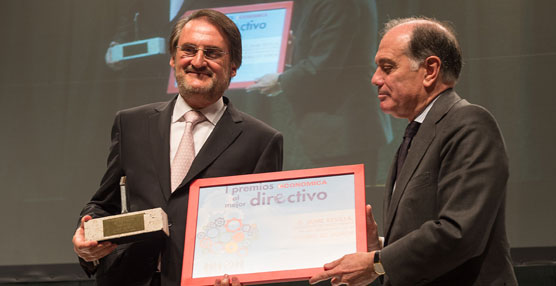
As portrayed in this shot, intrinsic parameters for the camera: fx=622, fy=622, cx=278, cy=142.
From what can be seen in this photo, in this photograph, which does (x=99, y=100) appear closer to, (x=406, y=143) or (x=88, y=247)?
(x=88, y=247)

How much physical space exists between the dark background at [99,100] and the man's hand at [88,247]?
2.29m

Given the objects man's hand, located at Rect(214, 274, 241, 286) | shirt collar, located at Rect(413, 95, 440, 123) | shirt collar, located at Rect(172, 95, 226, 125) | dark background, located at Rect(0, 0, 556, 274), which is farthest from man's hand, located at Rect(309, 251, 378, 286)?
dark background, located at Rect(0, 0, 556, 274)

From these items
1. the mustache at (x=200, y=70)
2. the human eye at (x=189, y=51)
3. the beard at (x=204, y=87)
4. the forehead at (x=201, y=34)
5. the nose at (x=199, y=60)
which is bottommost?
the beard at (x=204, y=87)

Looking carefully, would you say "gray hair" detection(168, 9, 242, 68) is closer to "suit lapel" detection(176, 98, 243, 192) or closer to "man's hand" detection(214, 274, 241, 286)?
"suit lapel" detection(176, 98, 243, 192)

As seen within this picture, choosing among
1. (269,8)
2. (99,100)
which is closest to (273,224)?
(269,8)

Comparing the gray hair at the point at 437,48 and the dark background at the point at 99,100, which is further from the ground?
the gray hair at the point at 437,48

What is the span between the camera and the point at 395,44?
2021mm

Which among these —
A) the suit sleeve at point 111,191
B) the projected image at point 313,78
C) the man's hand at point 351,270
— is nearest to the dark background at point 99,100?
the projected image at point 313,78

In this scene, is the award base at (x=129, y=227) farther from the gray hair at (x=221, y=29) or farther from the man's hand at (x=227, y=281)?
the gray hair at (x=221, y=29)

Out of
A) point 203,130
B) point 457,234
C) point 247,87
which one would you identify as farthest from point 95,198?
point 247,87

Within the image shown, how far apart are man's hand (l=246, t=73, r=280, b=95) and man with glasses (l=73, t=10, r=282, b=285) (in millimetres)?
1827

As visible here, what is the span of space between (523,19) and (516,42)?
0.58ft

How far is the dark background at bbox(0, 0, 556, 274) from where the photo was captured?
402 cm

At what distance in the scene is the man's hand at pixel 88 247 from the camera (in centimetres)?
193
